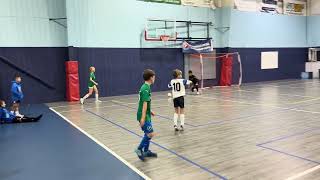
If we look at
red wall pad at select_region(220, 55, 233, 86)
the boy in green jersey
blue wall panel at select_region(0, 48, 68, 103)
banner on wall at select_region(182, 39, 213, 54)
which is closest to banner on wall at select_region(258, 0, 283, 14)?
red wall pad at select_region(220, 55, 233, 86)

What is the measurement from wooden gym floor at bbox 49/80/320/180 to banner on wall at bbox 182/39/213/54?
25.4 feet

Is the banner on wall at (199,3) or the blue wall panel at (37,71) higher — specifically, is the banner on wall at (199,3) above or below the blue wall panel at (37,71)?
above

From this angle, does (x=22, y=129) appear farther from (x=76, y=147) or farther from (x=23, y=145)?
(x=76, y=147)

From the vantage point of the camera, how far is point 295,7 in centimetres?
2798

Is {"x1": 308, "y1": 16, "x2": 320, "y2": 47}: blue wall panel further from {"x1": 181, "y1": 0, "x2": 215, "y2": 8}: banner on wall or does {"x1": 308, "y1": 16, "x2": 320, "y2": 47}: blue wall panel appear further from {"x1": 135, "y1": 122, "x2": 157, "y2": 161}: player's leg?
{"x1": 135, "y1": 122, "x2": 157, "y2": 161}: player's leg

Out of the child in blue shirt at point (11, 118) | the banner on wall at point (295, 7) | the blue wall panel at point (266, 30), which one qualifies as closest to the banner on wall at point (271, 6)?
the blue wall panel at point (266, 30)

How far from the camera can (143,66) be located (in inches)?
782

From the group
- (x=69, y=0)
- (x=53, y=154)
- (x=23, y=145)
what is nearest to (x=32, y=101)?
(x=69, y=0)

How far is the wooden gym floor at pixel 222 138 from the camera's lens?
572 centimetres

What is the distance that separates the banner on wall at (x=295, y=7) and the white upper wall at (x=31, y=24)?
19032 millimetres

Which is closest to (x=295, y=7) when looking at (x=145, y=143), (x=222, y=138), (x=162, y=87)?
(x=162, y=87)

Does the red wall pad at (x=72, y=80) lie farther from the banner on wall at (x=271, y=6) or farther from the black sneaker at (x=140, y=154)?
the banner on wall at (x=271, y=6)

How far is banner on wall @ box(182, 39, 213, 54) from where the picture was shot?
68.5 feet

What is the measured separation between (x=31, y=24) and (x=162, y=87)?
867 cm
